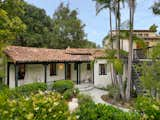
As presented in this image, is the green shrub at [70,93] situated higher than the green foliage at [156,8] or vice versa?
the green foliage at [156,8]

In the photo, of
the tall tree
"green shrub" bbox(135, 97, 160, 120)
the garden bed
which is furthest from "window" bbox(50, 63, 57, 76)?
"green shrub" bbox(135, 97, 160, 120)

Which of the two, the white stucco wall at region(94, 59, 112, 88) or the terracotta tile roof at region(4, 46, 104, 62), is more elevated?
the terracotta tile roof at region(4, 46, 104, 62)

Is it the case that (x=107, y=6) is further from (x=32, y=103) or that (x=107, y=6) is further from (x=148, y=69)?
(x=32, y=103)

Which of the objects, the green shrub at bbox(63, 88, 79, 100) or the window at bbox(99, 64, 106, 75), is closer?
the green shrub at bbox(63, 88, 79, 100)

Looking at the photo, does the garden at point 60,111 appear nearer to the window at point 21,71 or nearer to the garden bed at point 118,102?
the garden bed at point 118,102

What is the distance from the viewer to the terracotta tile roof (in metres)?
21.7

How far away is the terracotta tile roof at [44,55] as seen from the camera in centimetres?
2173

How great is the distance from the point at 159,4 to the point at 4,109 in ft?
48.2

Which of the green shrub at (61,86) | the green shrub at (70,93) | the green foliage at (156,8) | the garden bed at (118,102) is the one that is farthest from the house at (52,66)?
the green foliage at (156,8)

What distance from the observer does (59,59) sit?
2519cm

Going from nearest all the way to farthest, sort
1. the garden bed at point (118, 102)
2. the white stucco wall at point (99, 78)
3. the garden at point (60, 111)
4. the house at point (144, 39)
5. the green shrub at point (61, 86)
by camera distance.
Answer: the garden at point (60, 111)
the garden bed at point (118, 102)
the green shrub at point (61, 86)
the house at point (144, 39)
the white stucco wall at point (99, 78)

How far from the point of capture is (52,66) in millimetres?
27031

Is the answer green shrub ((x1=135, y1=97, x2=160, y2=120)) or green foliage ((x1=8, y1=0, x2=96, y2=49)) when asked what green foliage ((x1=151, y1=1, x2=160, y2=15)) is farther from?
green foliage ((x1=8, y1=0, x2=96, y2=49))

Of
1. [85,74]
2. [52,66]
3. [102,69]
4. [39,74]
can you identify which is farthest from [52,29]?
[102,69]
